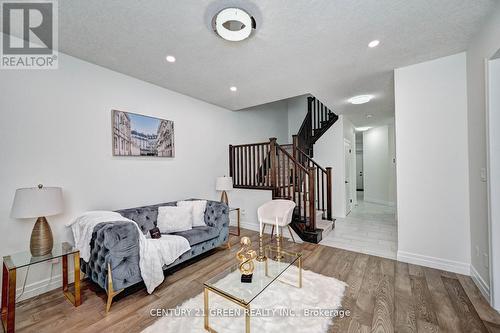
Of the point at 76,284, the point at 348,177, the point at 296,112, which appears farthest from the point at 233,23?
the point at 296,112

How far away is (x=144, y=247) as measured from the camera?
2.15 metres

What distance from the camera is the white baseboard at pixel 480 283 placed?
2006 mm

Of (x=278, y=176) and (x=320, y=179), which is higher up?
(x=278, y=176)

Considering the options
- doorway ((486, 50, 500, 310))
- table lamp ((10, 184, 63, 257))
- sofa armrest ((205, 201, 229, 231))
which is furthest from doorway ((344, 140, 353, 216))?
table lamp ((10, 184, 63, 257))

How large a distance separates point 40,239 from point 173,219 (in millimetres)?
1345

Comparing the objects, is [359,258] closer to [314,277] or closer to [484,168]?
[314,277]

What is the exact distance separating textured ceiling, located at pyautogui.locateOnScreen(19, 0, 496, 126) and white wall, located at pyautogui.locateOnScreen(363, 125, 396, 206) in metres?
4.42

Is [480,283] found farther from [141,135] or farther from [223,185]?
[141,135]

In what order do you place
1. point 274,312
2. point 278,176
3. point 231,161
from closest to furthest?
point 274,312 < point 278,176 < point 231,161

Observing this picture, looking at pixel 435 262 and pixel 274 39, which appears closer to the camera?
pixel 274 39

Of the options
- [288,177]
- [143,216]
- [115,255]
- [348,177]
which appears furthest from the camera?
[348,177]

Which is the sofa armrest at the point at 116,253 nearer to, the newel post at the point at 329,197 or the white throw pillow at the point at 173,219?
the white throw pillow at the point at 173,219

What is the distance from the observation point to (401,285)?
2.28 metres

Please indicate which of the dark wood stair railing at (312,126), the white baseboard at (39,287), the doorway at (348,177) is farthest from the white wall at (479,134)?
the white baseboard at (39,287)
